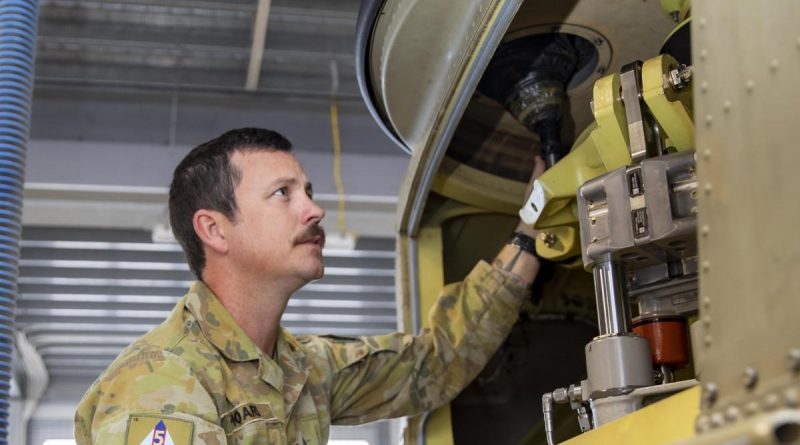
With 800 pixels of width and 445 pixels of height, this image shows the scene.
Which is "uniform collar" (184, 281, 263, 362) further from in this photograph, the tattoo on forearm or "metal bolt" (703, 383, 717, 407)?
"metal bolt" (703, 383, 717, 407)

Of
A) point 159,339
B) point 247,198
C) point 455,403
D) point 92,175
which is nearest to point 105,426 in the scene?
point 159,339

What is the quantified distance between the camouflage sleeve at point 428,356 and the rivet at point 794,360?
1.58 m

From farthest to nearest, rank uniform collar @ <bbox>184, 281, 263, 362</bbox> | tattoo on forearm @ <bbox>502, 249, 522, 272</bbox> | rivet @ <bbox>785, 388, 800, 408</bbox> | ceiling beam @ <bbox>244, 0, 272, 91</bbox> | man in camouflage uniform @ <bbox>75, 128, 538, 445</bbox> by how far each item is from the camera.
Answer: ceiling beam @ <bbox>244, 0, 272, 91</bbox>, tattoo on forearm @ <bbox>502, 249, 522, 272</bbox>, uniform collar @ <bbox>184, 281, 263, 362</bbox>, man in camouflage uniform @ <bbox>75, 128, 538, 445</bbox>, rivet @ <bbox>785, 388, 800, 408</bbox>

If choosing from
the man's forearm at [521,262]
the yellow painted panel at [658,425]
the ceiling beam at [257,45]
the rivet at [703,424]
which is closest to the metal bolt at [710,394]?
the rivet at [703,424]

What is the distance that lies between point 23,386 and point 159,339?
618 cm

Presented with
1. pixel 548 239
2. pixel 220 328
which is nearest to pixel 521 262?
pixel 548 239

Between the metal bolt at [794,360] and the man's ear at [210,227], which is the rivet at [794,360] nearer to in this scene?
the metal bolt at [794,360]

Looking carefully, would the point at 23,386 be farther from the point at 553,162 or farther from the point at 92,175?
the point at 553,162

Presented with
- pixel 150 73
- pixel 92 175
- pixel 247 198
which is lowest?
pixel 247 198

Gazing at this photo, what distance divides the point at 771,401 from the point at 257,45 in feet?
11.9

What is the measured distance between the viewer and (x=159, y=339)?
2307 mm

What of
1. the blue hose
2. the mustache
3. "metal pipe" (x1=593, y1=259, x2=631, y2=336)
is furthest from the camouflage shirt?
"metal pipe" (x1=593, y1=259, x2=631, y2=336)

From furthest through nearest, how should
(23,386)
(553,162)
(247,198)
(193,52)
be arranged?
(23,386) → (193,52) → (247,198) → (553,162)

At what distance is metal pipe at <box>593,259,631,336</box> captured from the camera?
1891 millimetres
